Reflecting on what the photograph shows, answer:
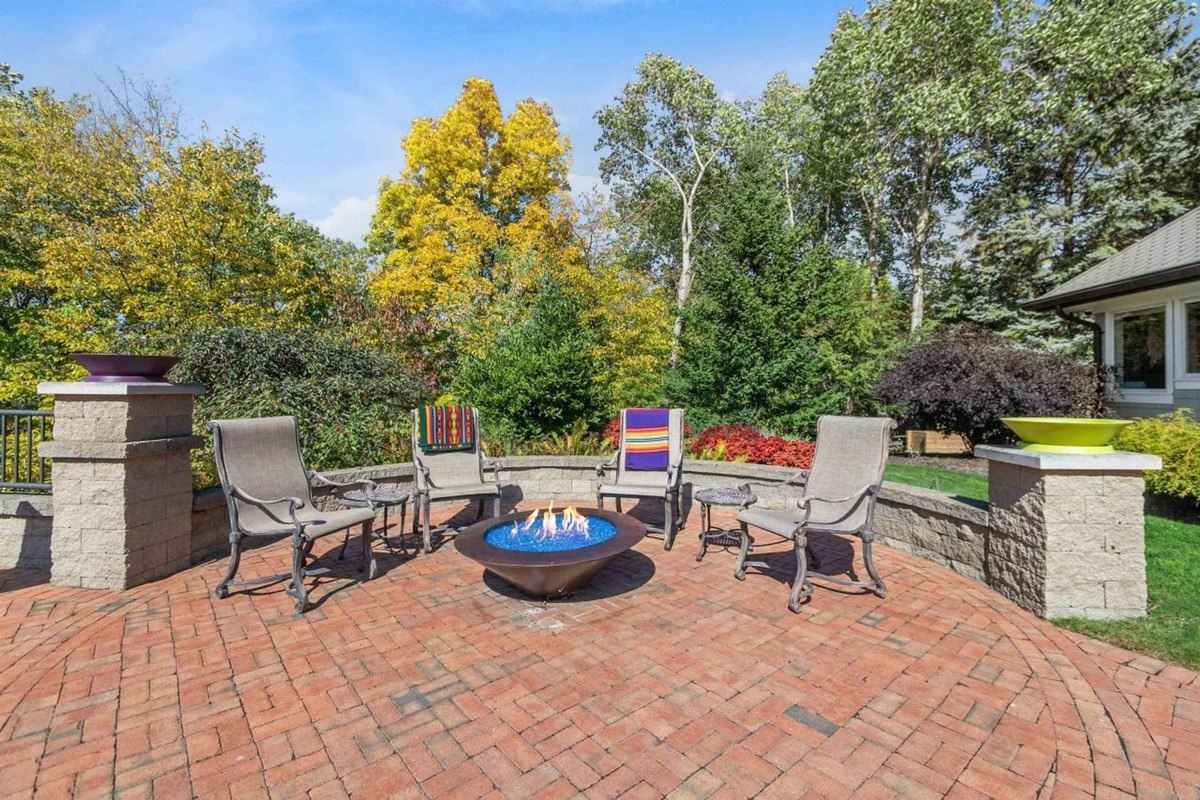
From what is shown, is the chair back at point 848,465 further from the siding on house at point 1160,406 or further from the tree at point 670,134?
the tree at point 670,134

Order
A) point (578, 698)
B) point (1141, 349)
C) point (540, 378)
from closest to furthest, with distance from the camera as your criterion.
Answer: point (578, 698) < point (540, 378) < point (1141, 349)

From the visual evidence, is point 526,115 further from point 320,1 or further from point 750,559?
point 750,559

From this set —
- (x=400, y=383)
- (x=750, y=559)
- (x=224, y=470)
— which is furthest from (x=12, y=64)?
(x=750, y=559)

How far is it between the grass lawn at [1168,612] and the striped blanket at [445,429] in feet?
17.5

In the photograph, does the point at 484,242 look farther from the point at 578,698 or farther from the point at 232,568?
the point at 578,698

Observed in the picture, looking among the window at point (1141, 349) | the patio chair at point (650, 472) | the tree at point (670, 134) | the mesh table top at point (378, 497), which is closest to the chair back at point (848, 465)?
the patio chair at point (650, 472)

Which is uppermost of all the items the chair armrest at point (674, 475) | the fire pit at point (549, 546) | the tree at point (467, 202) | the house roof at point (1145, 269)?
the tree at point (467, 202)

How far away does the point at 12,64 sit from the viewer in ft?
45.0

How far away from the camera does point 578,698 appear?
2.67 m

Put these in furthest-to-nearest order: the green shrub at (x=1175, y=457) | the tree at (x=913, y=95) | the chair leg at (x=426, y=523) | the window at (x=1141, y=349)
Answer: the tree at (x=913, y=95)
the window at (x=1141, y=349)
the green shrub at (x=1175, y=457)
the chair leg at (x=426, y=523)

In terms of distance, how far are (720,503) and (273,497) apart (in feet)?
12.6

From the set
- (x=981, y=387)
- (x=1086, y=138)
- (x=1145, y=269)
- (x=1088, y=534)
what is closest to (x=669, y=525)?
(x=1088, y=534)

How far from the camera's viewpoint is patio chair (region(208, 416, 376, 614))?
388 centimetres

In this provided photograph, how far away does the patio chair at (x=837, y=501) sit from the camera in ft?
12.8
